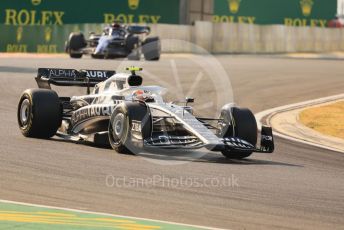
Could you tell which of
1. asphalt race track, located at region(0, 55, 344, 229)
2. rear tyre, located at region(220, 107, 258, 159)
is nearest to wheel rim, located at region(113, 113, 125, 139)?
asphalt race track, located at region(0, 55, 344, 229)

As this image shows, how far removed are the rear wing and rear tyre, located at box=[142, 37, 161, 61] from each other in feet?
65.5

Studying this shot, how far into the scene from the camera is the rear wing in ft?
51.6

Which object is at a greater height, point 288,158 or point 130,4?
point 130,4

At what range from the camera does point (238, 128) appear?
1313 centimetres

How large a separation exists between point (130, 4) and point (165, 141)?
43.8 metres

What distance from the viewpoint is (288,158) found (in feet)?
46.0

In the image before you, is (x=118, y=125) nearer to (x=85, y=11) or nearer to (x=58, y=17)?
(x=58, y=17)

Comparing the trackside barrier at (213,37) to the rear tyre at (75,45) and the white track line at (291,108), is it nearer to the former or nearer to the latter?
the rear tyre at (75,45)

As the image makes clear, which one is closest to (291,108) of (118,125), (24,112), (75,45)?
(24,112)

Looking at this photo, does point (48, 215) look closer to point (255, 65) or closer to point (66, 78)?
point (66, 78)

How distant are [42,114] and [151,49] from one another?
21811mm

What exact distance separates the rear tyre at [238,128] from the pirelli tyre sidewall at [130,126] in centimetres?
118

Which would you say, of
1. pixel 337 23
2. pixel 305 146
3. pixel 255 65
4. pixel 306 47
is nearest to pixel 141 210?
pixel 305 146

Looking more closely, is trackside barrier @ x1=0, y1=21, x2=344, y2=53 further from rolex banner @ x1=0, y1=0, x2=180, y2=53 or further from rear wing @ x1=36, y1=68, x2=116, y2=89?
rear wing @ x1=36, y1=68, x2=116, y2=89
